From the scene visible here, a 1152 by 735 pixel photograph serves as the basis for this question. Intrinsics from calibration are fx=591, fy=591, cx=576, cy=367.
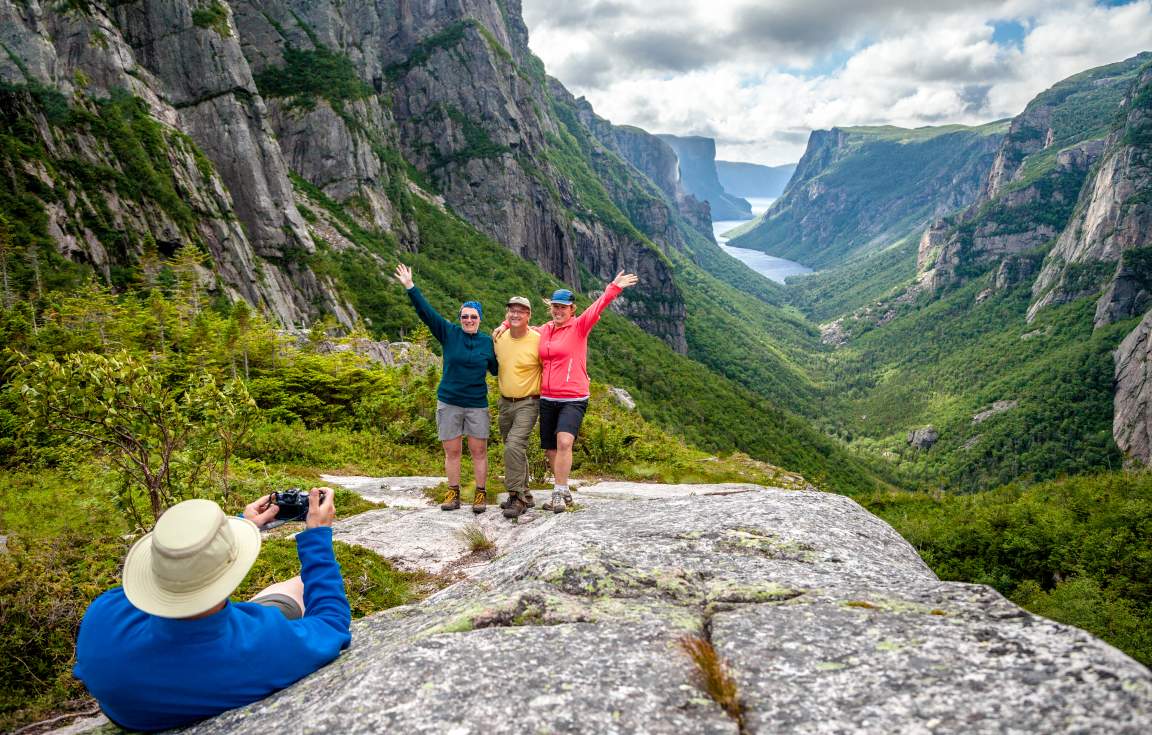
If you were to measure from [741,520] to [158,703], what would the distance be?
5.44 meters

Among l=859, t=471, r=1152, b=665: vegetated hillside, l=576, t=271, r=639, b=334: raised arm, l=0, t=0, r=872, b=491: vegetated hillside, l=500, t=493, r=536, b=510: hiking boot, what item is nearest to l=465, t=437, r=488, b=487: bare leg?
l=500, t=493, r=536, b=510: hiking boot

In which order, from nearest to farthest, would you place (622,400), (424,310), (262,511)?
(262,511)
(424,310)
(622,400)

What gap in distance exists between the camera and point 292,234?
69.4 m

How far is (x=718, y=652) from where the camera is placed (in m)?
3.67

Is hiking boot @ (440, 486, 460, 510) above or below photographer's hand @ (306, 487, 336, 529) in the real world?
below

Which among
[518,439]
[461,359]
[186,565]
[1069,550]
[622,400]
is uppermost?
[461,359]

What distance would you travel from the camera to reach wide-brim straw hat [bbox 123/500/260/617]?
325 cm

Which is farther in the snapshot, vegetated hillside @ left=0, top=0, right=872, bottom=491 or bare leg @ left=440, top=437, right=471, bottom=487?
vegetated hillside @ left=0, top=0, right=872, bottom=491

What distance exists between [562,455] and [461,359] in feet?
6.83

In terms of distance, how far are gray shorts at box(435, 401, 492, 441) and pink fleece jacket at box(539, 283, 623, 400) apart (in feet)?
3.93

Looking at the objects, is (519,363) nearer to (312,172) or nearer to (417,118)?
(312,172)

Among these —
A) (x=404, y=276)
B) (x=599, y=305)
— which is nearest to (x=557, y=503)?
(x=599, y=305)

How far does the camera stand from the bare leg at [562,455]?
8602 millimetres

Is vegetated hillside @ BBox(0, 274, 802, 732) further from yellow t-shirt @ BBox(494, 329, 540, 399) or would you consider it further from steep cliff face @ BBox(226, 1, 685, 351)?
steep cliff face @ BBox(226, 1, 685, 351)
